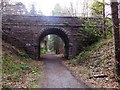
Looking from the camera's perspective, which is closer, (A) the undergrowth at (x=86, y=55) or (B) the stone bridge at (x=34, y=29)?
(A) the undergrowth at (x=86, y=55)

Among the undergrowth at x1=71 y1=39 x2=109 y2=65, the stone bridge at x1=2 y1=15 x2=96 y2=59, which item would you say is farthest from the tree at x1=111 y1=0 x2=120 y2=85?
the stone bridge at x1=2 y1=15 x2=96 y2=59

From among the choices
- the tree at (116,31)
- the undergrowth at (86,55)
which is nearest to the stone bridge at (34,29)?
the undergrowth at (86,55)

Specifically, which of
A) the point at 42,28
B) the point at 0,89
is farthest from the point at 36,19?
the point at 0,89

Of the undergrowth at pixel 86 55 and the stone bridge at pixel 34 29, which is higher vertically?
the stone bridge at pixel 34 29

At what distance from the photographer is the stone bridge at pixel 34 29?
22.5 metres

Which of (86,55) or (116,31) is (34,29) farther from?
(116,31)

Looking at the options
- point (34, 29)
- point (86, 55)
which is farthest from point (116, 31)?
point (34, 29)

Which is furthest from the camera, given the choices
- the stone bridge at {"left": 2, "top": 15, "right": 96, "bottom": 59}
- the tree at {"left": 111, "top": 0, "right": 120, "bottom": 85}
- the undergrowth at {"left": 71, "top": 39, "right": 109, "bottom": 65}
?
the stone bridge at {"left": 2, "top": 15, "right": 96, "bottom": 59}

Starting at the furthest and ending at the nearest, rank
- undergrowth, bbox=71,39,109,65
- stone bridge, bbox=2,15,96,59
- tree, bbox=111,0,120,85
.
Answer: stone bridge, bbox=2,15,96,59 → undergrowth, bbox=71,39,109,65 → tree, bbox=111,0,120,85

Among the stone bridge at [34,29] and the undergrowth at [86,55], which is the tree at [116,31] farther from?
the stone bridge at [34,29]

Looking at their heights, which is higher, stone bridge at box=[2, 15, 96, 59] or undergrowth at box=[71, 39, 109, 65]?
stone bridge at box=[2, 15, 96, 59]

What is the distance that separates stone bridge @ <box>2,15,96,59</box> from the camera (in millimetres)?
22547

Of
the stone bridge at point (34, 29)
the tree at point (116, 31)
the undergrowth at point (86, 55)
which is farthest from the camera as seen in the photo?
the stone bridge at point (34, 29)

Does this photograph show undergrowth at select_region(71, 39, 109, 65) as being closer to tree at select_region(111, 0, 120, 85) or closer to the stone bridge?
the stone bridge
